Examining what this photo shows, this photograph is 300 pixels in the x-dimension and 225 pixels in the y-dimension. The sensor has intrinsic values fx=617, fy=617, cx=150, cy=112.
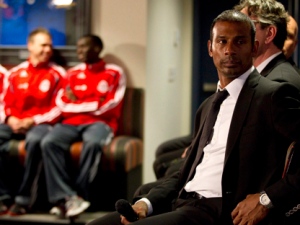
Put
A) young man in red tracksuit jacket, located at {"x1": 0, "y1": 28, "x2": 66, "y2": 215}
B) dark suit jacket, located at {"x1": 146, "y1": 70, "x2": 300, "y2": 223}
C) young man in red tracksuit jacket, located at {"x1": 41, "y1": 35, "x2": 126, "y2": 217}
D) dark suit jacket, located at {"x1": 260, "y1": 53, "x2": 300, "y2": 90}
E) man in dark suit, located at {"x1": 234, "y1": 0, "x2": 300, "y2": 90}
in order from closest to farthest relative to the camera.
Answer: dark suit jacket, located at {"x1": 146, "y1": 70, "x2": 300, "y2": 223} < dark suit jacket, located at {"x1": 260, "y1": 53, "x2": 300, "y2": 90} < man in dark suit, located at {"x1": 234, "y1": 0, "x2": 300, "y2": 90} < young man in red tracksuit jacket, located at {"x1": 41, "y1": 35, "x2": 126, "y2": 217} < young man in red tracksuit jacket, located at {"x1": 0, "y1": 28, "x2": 66, "y2": 215}

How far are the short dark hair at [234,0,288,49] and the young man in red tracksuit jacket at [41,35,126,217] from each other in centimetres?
208

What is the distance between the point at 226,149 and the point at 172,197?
1.26 ft

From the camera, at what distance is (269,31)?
2.52m

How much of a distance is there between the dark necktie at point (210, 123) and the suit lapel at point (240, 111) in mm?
96

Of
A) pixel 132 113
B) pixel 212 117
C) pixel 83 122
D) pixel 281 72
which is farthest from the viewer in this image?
pixel 132 113

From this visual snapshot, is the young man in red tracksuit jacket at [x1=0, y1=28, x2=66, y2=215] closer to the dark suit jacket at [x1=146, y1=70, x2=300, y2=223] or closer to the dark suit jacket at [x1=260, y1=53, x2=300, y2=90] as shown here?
the dark suit jacket at [x1=260, y1=53, x2=300, y2=90]

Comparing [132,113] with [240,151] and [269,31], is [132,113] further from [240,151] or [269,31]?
[240,151]

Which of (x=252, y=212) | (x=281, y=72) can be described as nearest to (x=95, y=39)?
(x=281, y=72)

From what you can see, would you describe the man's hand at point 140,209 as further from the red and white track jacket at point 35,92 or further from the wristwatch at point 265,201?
the red and white track jacket at point 35,92

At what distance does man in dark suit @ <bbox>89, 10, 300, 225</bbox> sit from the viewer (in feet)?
6.33

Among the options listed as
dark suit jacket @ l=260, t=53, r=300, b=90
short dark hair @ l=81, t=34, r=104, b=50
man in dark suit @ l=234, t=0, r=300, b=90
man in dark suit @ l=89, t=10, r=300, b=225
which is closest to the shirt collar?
man in dark suit @ l=89, t=10, r=300, b=225

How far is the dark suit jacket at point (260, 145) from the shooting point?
6.31ft

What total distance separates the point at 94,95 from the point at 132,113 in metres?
0.36

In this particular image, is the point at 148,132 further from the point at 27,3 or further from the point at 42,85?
the point at 27,3
